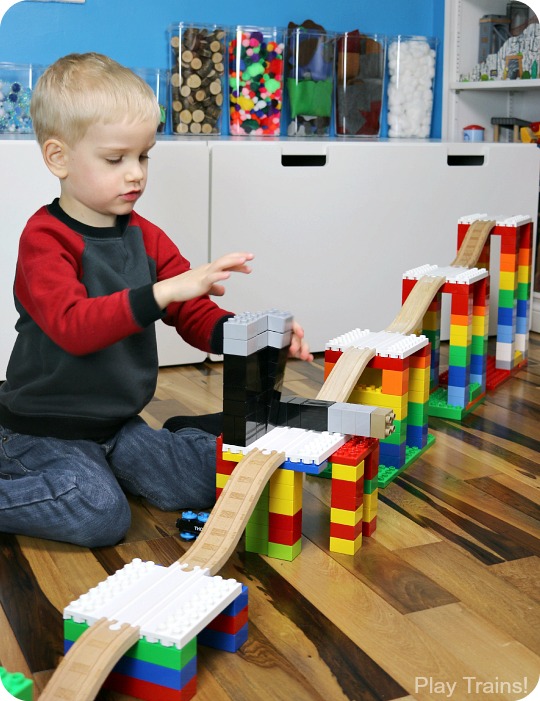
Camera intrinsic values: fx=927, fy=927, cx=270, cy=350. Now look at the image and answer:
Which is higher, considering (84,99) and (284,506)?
(84,99)

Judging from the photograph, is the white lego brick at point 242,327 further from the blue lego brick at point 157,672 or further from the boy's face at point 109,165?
the blue lego brick at point 157,672

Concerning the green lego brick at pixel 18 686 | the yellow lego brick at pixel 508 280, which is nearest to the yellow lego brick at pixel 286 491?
the green lego brick at pixel 18 686

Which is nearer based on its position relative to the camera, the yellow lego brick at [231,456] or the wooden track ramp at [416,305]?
the yellow lego brick at [231,456]

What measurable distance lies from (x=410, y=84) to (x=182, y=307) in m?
1.36

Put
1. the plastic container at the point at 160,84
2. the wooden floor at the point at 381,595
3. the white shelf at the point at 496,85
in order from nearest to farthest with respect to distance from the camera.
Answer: the wooden floor at the point at 381,595 → the plastic container at the point at 160,84 → the white shelf at the point at 496,85

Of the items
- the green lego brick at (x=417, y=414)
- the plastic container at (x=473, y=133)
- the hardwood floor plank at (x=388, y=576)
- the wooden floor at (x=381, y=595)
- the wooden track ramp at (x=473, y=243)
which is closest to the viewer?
the wooden floor at (x=381, y=595)

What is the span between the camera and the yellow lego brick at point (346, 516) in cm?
109

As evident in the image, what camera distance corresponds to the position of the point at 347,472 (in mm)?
1067

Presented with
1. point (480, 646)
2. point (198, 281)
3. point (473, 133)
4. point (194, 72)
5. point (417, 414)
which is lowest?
point (480, 646)

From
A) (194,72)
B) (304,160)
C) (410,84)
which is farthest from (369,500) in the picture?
(410,84)

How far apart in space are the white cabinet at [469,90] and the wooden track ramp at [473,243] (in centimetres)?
67

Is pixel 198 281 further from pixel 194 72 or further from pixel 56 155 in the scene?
pixel 194 72

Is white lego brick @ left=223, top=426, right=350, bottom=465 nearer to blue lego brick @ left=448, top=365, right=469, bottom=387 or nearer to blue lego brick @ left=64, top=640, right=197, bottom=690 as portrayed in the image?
blue lego brick @ left=64, top=640, right=197, bottom=690

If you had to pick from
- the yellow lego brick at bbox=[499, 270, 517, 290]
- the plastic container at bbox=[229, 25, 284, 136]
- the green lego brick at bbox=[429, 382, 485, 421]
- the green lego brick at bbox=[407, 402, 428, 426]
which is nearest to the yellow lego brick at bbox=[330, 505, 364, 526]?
the green lego brick at bbox=[407, 402, 428, 426]
